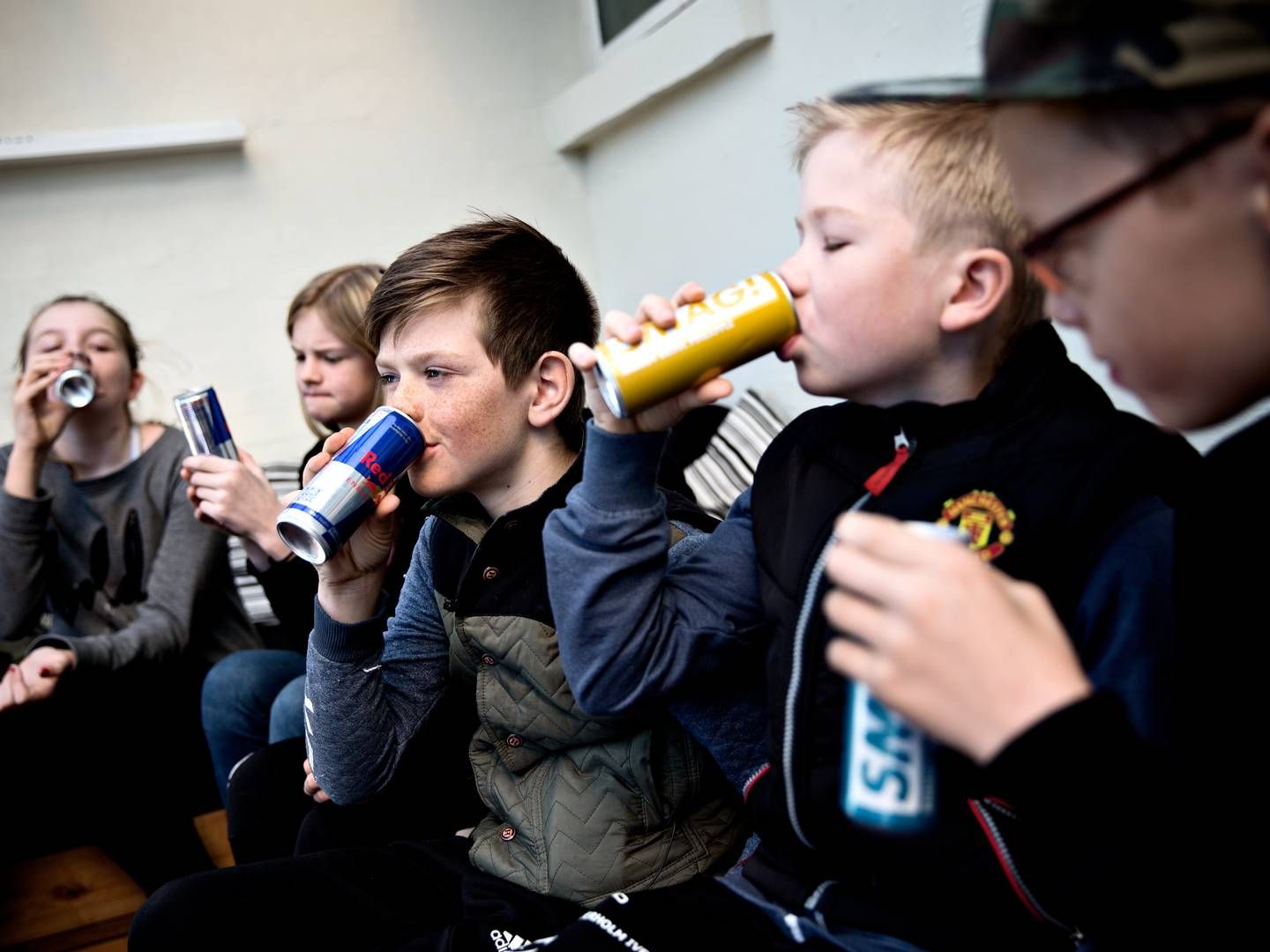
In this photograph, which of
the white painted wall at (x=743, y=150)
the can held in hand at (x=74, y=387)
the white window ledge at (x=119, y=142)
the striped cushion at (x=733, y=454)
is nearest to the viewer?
the white painted wall at (x=743, y=150)

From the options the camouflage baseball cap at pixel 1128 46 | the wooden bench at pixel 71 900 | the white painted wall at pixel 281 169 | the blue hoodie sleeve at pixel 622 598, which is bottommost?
the wooden bench at pixel 71 900

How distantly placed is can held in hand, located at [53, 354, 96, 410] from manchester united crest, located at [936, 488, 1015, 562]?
1914mm

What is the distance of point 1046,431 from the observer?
0.88 meters

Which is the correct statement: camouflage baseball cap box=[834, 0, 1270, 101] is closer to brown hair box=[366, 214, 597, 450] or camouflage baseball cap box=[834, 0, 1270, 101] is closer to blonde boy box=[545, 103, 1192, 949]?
blonde boy box=[545, 103, 1192, 949]

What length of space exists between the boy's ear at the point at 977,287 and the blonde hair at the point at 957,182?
0.07 ft

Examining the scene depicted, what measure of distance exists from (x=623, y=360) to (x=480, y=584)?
1.43 ft

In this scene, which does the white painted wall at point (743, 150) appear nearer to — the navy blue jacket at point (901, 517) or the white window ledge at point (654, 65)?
the white window ledge at point (654, 65)

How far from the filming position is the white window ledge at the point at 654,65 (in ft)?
7.79

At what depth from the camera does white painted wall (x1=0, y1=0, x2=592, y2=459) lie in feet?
10.4

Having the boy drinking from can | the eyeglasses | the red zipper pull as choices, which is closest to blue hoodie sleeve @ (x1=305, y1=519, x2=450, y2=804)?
the boy drinking from can

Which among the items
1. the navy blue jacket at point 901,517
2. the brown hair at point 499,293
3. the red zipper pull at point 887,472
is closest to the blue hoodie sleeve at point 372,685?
the brown hair at point 499,293

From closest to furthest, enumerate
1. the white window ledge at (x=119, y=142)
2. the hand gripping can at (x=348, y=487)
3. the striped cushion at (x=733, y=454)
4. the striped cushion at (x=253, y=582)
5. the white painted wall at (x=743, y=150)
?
the hand gripping can at (x=348, y=487)
the white painted wall at (x=743, y=150)
the striped cushion at (x=733, y=454)
the striped cushion at (x=253, y=582)
the white window ledge at (x=119, y=142)

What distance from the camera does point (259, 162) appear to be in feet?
11.0

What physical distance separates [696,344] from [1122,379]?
38cm
